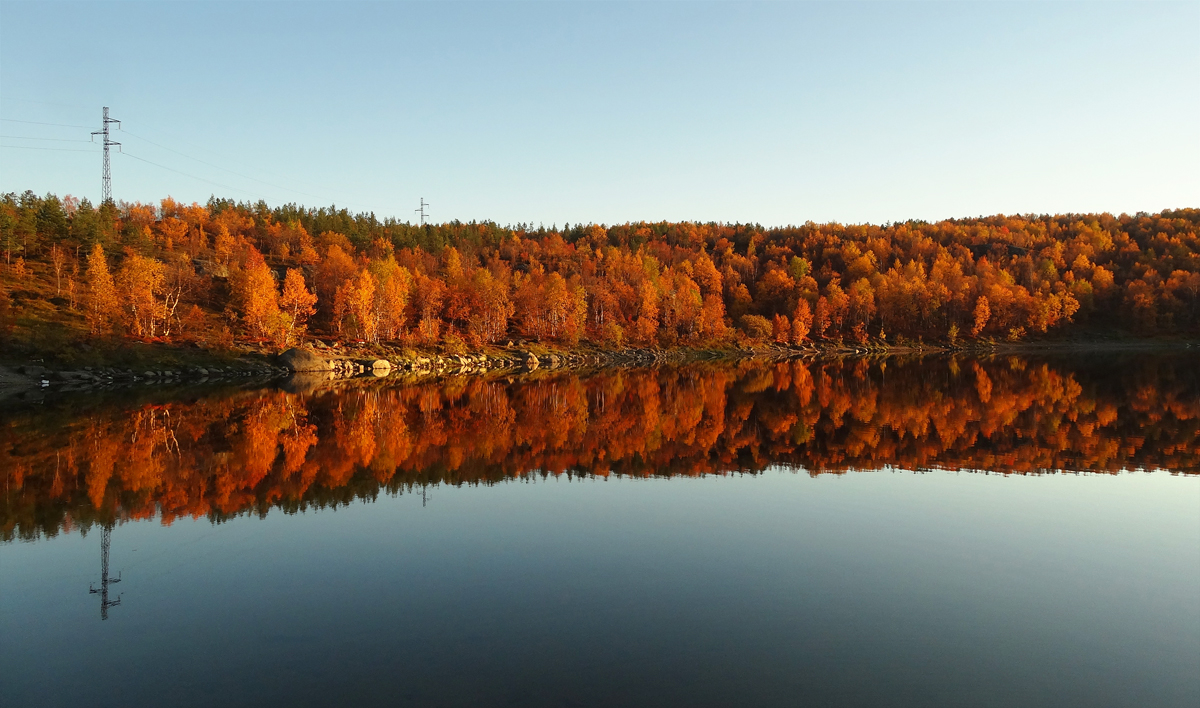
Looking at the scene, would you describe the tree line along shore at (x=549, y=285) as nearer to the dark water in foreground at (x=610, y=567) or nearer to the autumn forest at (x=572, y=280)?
the autumn forest at (x=572, y=280)

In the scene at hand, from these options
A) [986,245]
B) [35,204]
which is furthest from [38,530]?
[986,245]

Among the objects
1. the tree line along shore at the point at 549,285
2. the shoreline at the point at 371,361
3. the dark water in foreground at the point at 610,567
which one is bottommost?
the dark water in foreground at the point at 610,567

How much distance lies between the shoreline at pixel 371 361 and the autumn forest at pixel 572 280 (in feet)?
10.2

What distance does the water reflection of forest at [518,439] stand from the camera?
16984mm

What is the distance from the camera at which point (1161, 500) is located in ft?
47.3

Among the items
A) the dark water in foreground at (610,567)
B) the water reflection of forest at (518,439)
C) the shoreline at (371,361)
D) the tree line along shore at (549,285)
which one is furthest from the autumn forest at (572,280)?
the dark water in foreground at (610,567)

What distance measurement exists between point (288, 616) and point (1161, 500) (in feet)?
56.6

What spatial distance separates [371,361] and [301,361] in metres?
7.50

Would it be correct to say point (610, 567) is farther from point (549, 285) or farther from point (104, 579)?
point (549, 285)

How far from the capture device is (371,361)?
68688mm

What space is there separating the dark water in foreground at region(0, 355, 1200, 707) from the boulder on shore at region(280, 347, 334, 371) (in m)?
37.9

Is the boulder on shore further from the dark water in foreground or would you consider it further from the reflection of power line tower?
the reflection of power line tower

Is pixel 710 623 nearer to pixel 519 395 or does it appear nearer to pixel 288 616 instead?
pixel 288 616

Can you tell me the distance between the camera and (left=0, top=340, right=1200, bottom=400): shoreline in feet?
162
